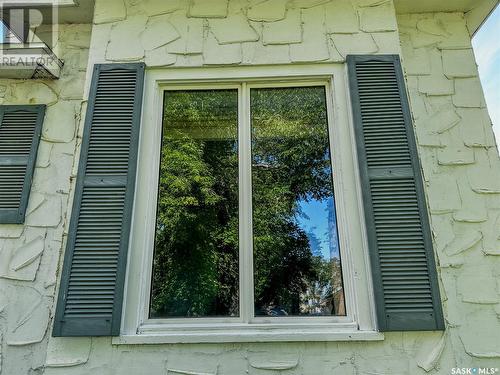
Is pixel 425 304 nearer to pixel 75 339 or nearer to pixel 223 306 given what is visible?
pixel 223 306

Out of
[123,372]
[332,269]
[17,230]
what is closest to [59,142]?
[17,230]

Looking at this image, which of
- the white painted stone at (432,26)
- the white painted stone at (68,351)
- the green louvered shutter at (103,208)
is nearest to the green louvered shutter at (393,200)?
the white painted stone at (432,26)

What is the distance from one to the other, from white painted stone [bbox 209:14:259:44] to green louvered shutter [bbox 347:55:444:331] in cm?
65

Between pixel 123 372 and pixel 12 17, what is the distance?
2.40m

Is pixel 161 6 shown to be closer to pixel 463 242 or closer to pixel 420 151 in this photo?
pixel 420 151

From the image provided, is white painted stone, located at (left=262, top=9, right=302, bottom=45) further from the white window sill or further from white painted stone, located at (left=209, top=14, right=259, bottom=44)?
the white window sill

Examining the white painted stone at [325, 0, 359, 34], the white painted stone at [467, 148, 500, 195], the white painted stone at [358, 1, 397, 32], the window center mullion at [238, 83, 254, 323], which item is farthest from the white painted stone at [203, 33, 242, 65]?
the white painted stone at [467, 148, 500, 195]

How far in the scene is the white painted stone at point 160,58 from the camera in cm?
194

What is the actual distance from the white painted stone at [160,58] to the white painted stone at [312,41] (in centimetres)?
73

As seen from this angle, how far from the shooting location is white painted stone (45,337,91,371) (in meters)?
1.47

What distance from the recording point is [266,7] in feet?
6.78

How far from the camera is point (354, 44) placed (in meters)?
1.95

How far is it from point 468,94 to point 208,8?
1.73 metres

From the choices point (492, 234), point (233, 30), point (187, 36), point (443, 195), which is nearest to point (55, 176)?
point (187, 36)
